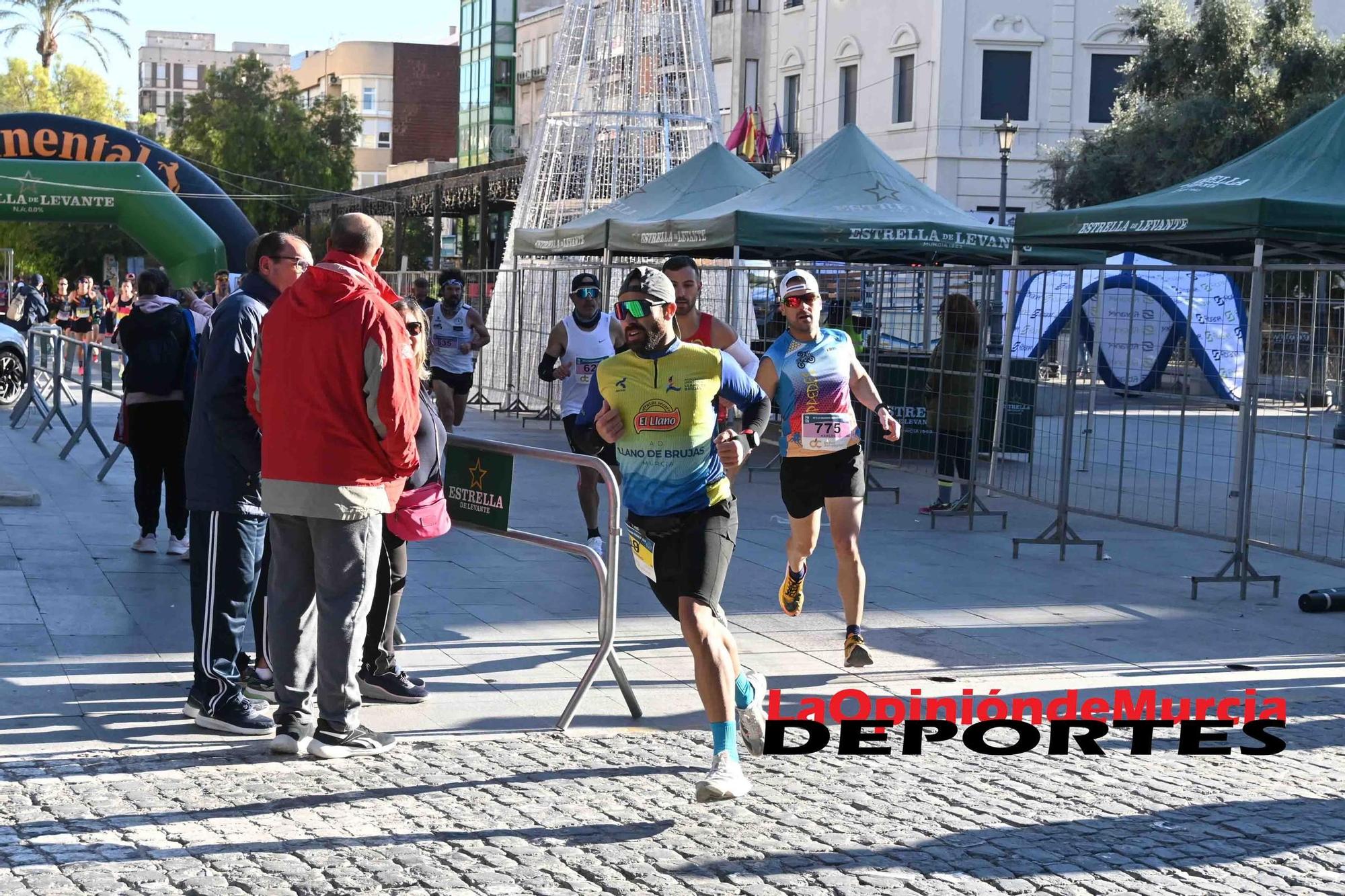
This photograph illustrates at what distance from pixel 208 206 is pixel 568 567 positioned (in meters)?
17.7

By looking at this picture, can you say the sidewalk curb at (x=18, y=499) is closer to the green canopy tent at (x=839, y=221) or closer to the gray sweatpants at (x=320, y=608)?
the green canopy tent at (x=839, y=221)

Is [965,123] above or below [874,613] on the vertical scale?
above

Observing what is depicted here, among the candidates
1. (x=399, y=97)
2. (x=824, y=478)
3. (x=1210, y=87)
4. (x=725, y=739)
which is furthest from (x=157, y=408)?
(x=399, y=97)

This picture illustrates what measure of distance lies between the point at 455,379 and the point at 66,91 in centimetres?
6310

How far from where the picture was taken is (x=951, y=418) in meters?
13.2

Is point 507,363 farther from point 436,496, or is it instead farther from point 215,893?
point 215,893

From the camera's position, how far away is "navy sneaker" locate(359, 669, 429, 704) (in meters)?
6.95

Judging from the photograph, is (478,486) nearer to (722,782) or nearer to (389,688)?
(389,688)

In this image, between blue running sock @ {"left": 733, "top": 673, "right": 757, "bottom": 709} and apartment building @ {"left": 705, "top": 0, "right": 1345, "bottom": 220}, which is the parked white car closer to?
blue running sock @ {"left": 733, "top": 673, "right": 757, "bottom": 709}

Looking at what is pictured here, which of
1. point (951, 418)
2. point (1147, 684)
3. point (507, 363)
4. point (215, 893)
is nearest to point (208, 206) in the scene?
point (507, 363)

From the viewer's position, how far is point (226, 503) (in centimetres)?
634

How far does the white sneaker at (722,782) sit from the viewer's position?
553 centimetres

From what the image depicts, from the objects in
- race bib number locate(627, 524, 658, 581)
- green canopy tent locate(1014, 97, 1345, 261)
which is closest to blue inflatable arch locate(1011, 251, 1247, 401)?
green canopy tent locate(1014, 97, 1345, 261)

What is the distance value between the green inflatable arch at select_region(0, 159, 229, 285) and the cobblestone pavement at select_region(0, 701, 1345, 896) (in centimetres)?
2011
